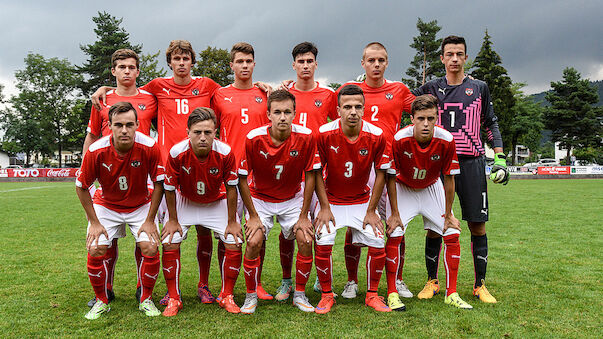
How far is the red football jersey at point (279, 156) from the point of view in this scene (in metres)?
4.00

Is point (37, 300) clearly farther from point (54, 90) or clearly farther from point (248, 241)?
point (54, 90)

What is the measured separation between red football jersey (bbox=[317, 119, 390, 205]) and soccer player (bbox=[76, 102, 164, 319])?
164 centimetres

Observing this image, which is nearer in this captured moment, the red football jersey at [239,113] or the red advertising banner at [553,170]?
the red football jersey at [239,113]

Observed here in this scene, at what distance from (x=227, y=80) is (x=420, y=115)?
27.8m

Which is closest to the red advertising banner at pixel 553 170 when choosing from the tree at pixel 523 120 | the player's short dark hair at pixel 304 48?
the tree at pixel 523 120

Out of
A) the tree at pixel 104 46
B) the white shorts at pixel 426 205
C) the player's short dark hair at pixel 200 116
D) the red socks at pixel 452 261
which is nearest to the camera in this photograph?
the player's short dark hair at pixel 200 116

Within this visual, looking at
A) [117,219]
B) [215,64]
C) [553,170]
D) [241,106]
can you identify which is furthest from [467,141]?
[553,170]

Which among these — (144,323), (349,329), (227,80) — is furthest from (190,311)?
(227,80)

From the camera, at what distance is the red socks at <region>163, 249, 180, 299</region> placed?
13.0 ft

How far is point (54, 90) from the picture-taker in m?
47.9

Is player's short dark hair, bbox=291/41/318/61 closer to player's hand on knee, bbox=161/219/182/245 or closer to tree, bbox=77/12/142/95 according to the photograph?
player's hand on knee, bbox=161/219/182/245

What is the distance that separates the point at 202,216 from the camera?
408 centimetres

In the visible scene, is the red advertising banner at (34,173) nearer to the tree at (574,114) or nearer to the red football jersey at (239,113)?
the red football jersey at (239,113)

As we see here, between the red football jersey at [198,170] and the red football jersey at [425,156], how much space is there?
162cm
